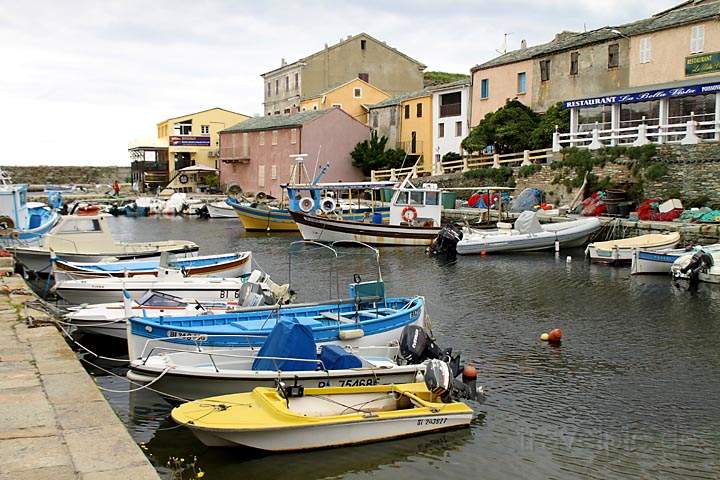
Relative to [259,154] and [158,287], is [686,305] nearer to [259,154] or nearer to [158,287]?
[158,287]

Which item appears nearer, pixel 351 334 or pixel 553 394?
pixel 553 394

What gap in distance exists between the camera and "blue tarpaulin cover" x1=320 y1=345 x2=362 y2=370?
38.2ft

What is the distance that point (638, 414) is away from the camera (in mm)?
11852

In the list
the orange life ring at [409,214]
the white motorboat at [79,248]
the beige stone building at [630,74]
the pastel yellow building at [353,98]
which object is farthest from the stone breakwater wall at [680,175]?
the pastel yellow building at [353,98]

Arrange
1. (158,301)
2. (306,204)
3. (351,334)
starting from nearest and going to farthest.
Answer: (351,334)
(158,301)
(306,204)

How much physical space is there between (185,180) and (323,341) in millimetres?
60483

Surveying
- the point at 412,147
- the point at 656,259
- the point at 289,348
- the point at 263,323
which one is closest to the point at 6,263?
the point at 263,323

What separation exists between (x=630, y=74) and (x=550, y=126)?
4.64 meters

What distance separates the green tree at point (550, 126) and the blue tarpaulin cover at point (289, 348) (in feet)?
107

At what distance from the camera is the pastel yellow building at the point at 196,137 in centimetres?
7431

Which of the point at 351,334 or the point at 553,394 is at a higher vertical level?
the point at 351,334

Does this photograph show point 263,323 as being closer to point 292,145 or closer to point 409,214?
point 409,214

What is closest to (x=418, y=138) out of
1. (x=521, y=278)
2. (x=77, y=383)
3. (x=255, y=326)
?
(x=521, y=278)

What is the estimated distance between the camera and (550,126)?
1640 inches
